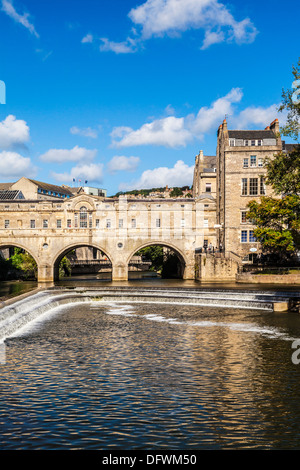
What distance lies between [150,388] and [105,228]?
162ft

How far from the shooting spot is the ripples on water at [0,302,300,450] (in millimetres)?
11922

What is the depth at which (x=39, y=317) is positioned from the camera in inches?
1225

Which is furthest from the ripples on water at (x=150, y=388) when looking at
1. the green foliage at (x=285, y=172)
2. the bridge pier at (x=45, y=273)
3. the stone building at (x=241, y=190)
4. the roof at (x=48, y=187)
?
the roof at (x=48, y=187)

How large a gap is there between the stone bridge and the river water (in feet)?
120

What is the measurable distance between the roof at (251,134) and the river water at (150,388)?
43.6 metres

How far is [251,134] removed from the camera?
66.9m

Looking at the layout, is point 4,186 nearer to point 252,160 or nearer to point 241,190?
point 241,190

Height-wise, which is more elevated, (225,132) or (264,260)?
(225,132)

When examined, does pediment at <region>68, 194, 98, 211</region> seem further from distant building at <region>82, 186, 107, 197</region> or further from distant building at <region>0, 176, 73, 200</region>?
distant building at <region>82, 186, 107, 197</region>

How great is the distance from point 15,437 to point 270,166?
2259cm

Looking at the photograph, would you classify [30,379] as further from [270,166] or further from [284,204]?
[284,204]

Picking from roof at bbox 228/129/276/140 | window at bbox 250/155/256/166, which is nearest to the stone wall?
window at bbox 250/155/256/166

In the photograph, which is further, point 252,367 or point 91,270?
point 91,270
